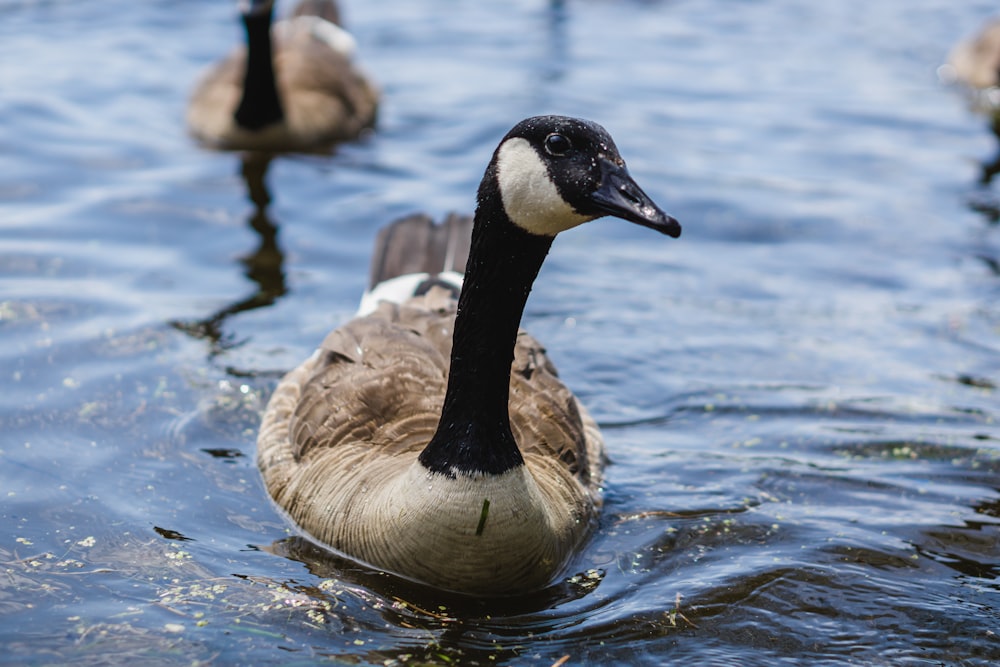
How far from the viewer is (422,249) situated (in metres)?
8.15

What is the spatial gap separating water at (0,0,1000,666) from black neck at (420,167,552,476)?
2.20 ft

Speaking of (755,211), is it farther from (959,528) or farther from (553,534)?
(553,534)

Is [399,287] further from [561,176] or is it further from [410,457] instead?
[561,176]

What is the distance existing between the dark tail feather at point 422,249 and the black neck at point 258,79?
460cm

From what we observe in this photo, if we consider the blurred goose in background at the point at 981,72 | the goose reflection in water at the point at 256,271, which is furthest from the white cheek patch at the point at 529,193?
the blurred goose in background at the point at 981,72

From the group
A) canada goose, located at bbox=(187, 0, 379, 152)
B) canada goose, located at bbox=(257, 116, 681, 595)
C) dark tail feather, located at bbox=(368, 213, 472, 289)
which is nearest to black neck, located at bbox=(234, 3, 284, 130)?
canada goose, located at bbox=(187, 0, 379, 152)

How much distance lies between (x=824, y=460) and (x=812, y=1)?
44.5 feet

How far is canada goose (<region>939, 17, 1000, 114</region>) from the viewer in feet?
50.0

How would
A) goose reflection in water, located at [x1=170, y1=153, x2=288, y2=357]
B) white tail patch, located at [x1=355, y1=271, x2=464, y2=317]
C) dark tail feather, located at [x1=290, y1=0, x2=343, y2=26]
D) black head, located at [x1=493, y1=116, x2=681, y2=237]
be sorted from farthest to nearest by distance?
dark tail feather, located at [x1=290, y1=0, x2=343, y2=26]
goose reflection in water, located at [x1=170, y1=153, x2=288, y2=357]
white tail patch, located at [x1=355, y1=271, x2=464, y2=317]
black head, located at [x1=493, y1=116, x2=681, y2=237]

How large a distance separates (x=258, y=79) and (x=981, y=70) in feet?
27.5

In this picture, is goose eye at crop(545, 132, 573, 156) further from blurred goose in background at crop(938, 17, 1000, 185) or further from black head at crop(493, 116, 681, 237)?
blurred goose in background at crop(938, 17, 1000, 185)

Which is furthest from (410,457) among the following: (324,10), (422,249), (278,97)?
(324,10)

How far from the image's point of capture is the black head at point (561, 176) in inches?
200

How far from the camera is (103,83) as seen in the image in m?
14.0
